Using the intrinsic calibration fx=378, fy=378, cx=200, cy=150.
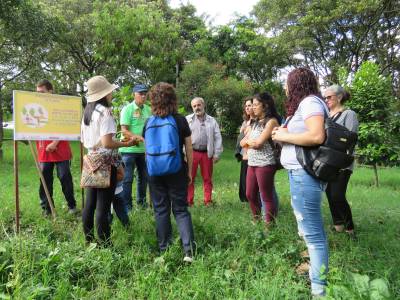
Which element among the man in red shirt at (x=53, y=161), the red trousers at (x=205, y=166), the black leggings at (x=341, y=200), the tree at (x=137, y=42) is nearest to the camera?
the black leggings at (x=341, y=200)

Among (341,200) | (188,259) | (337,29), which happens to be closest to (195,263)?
(188,259)

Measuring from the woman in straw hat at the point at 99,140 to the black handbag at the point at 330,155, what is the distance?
1946mm

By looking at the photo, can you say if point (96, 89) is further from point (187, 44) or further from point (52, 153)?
point (187, 44)

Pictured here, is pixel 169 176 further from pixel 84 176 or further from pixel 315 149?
pixel 315 149

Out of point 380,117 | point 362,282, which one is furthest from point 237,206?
point 380,117

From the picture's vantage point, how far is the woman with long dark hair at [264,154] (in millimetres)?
4414

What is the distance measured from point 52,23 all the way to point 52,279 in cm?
1103

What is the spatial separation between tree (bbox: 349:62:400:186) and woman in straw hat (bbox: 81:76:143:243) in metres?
7.28

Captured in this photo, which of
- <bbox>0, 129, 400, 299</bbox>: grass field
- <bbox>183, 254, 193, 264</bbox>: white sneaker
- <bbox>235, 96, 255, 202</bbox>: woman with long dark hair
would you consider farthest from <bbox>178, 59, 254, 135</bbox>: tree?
<bbox>183, 254, 193, 264</bbox>: white sneaker

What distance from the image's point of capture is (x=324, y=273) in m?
2.71

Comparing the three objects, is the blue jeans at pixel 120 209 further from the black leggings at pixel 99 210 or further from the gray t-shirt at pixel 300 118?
the gray t-shirt at pixel 300 118

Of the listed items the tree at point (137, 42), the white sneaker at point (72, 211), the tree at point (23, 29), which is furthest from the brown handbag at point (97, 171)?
the tree at point (137, 42)

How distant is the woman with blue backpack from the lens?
3.48 m

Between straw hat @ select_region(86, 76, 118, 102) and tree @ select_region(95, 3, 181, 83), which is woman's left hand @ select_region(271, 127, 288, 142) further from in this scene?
tree @ select_region(95, 3, 181, 83)
